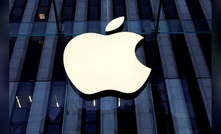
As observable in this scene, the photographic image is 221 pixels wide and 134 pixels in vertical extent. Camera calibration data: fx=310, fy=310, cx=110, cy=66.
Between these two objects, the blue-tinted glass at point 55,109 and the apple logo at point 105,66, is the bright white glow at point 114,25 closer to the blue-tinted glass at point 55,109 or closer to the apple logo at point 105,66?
the apple logo at point 105,66

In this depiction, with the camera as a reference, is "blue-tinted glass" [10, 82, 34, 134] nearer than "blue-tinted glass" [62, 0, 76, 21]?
Yes

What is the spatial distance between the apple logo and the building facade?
8.72 feet

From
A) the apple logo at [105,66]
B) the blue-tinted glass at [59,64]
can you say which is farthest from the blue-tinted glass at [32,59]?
the apple logo at [105,66]

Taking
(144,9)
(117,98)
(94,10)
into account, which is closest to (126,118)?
(117,98)

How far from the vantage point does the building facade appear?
44.4ft

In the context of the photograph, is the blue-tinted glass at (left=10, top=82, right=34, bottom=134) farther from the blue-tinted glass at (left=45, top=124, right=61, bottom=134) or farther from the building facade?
the blue-tinted glass at (left=45, top=124, right=61, bottom=134)

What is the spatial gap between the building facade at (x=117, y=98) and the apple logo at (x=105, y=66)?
2.66 metres

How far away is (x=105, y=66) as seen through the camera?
11.7m

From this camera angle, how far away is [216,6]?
11.7 ft

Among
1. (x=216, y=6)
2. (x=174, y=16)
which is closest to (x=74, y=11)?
(x=174, y=16)

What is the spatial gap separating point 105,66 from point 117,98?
11.2 ft

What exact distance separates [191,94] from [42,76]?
7.63m

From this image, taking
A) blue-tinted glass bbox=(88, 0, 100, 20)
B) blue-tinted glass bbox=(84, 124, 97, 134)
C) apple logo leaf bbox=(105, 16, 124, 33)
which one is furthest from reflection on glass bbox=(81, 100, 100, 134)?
blue-tinted glass bbox=(88, 0, 100, 20)

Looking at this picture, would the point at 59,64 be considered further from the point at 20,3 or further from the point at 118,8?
the point at 20,3
